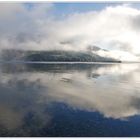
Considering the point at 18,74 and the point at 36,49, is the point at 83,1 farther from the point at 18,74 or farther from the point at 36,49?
the point at 18,74

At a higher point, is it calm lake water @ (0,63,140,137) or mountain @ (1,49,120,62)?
mountain @ (1,49,120,62)

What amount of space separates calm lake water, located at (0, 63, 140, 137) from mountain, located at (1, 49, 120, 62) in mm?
40

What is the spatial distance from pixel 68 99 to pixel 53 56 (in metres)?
0.30

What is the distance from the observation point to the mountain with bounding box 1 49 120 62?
8.25 ft

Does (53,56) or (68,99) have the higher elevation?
(53,56)

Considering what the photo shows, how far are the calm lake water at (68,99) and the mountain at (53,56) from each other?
40mm

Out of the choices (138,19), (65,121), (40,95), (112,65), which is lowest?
(65,121)

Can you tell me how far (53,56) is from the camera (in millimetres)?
2529

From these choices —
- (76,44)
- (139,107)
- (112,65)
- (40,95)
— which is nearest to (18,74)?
(40,95)

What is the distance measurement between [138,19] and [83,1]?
1.25 feet

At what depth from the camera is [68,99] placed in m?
2.51

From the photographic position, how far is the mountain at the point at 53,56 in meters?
2.51

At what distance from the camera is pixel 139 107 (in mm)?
2506

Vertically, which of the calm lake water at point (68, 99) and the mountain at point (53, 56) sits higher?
the mountain at point (53, 56)
